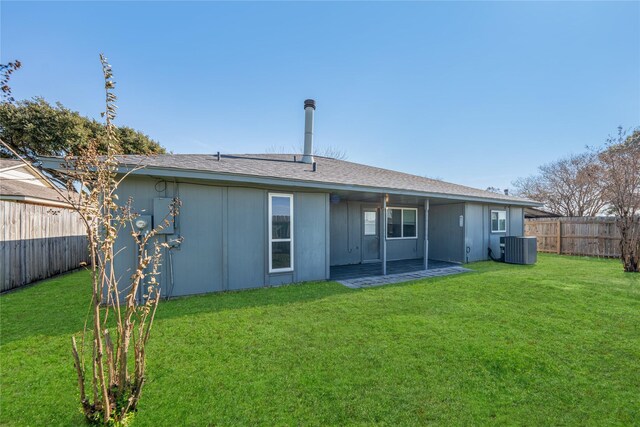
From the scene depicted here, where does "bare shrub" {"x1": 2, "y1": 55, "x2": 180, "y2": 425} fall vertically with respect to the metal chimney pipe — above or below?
below

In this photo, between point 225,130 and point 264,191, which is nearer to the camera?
point 264,191

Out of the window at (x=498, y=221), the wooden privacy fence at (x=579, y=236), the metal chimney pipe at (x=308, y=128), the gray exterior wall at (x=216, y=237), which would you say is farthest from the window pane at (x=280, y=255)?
the wooden privacy fence at (x=579, y=236)

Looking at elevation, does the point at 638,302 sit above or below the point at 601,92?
below

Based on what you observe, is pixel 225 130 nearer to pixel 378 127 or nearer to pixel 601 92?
pixel 378 127

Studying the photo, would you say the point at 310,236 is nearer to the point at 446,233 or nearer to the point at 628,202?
the point at 446,233

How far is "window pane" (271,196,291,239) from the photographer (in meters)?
6.10

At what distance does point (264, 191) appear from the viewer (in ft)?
19.6

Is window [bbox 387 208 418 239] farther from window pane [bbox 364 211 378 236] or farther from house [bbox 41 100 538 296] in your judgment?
house [bbox 41 100 538 296]

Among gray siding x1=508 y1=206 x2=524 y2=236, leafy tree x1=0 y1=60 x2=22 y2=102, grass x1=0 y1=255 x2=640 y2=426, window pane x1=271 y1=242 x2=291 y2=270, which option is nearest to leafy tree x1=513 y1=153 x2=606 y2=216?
gray siding x1=508 y1=206 x2=524 y2=236

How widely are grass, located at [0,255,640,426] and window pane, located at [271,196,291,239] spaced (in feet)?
4.95

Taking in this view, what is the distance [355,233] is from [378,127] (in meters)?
8.61

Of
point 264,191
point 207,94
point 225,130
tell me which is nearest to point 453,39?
point 264,191

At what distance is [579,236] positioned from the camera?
39.0ft

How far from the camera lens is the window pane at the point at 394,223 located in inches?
390
